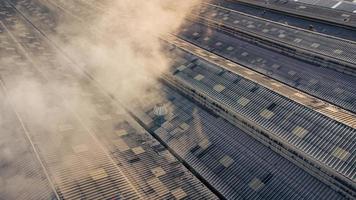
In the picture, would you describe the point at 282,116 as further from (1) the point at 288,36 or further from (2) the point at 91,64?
(2) the point at 91,64

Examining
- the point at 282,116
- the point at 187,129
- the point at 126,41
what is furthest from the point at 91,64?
the point at 282,116

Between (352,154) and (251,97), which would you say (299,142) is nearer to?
(352,154)

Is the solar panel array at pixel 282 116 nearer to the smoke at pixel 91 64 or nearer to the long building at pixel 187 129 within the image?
the long building at pixel 187 129

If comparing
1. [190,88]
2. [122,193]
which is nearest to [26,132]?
[122,193]

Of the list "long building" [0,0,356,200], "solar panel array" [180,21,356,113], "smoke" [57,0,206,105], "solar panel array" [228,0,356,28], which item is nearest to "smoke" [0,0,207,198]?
"smoke" [57,0,206,105]

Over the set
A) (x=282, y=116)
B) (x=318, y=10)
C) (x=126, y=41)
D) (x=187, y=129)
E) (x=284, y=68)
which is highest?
(x=126, y=41)

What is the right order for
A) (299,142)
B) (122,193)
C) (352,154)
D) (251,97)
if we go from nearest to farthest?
(122,193)
(352,154)
(299,142)
(251,97)

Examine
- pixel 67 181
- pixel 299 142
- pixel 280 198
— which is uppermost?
pixel 67 181

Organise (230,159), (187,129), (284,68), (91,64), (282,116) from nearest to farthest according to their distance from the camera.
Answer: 1. (230,159)
2. (282,116)
3. (187,129)
4. (91,64)
5. (284,68)

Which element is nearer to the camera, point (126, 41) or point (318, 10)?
point (126, 41)

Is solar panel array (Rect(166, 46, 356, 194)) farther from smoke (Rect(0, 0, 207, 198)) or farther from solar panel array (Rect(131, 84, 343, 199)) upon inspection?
smoke (Rect(0, 0, 207, 198))

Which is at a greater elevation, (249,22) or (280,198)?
(249,22)
